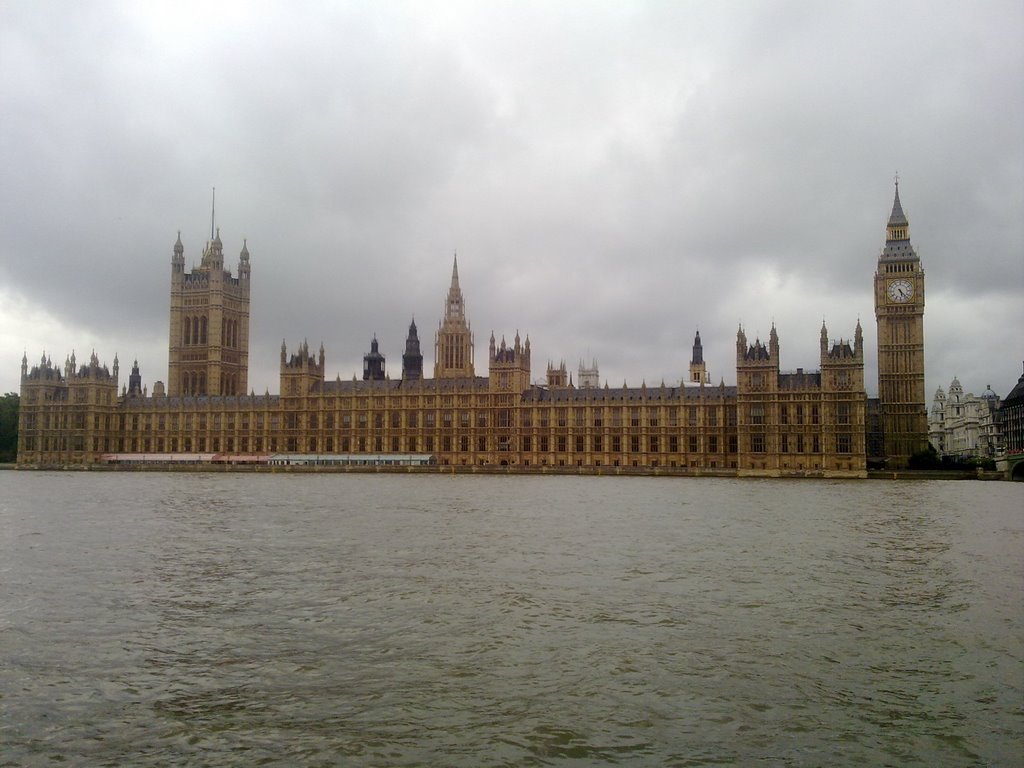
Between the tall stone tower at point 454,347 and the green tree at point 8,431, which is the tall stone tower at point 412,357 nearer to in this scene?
the tall stone tower at point 454,347

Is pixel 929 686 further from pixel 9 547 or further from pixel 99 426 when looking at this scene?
pixel 99 426

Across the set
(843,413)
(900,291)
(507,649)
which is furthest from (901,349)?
(507,649)

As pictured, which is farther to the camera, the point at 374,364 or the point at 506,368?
the point at 374,364

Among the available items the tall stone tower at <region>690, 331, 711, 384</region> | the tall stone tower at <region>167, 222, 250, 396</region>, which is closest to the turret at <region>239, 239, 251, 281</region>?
the tall stone tower at <region>167, 222, 250, 396</region>

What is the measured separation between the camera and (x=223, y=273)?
161 meters

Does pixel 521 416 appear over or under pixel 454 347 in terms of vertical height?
under

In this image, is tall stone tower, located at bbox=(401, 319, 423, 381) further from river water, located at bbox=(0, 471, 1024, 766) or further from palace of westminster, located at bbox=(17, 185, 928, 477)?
river water, located at bbox=(0, 471, 1024, 766)

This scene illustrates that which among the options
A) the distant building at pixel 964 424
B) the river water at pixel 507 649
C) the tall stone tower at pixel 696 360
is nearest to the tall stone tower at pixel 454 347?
the tall stone tower at pixel 696 360

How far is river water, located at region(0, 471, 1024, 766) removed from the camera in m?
12.5

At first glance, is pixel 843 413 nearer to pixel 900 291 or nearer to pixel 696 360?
pixel 900 291

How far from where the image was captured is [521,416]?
114 metres

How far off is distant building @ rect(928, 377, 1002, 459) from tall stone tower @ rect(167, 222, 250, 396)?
116946 millimetres

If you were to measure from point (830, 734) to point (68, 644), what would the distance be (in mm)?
13319

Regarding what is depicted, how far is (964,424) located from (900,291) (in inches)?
2550
